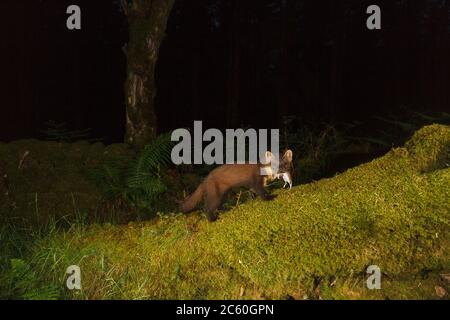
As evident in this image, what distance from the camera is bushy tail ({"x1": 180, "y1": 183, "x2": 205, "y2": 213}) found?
4539 mm

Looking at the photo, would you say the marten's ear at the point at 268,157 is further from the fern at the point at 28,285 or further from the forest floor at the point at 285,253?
the fern at the point at 28,285

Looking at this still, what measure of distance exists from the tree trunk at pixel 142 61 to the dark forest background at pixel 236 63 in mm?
10292

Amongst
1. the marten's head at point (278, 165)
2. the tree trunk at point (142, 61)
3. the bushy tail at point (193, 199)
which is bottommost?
the bushy tail at point (193, 199)

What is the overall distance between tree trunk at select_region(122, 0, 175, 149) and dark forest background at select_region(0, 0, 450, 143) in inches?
405

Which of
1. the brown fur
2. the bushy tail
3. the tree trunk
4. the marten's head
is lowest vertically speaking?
the bushy tail

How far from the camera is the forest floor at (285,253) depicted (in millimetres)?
3549

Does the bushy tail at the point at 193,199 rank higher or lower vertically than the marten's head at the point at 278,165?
lower

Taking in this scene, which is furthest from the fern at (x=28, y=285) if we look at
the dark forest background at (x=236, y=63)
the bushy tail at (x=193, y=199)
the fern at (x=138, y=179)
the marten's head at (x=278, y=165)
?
the dark forest background at (x=236, y=63)

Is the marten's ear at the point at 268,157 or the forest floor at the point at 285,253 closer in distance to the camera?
the forest floor at the point at 285,253

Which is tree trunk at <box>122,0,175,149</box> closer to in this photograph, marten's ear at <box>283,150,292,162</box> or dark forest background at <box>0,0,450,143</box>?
marten's ear at <box>283,150,292,162</box>

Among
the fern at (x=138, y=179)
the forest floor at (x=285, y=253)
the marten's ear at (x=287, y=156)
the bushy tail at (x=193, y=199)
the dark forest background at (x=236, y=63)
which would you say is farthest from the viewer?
the dark forest background at (x=236, y=63)

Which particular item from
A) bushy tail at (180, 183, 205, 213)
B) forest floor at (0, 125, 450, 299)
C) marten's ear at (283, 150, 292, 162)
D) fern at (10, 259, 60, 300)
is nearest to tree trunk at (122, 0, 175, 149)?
bushy tail at (180, 183, 205, 213)

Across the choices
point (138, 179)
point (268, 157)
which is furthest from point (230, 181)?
point (138, 179)

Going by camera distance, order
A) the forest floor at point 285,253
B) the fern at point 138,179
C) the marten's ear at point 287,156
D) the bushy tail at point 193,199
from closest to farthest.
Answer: the forest floor at point 285,253 → the marten's ear at point 287,156 → the bushy tail at point 193,199 → the fern at point 138,179
